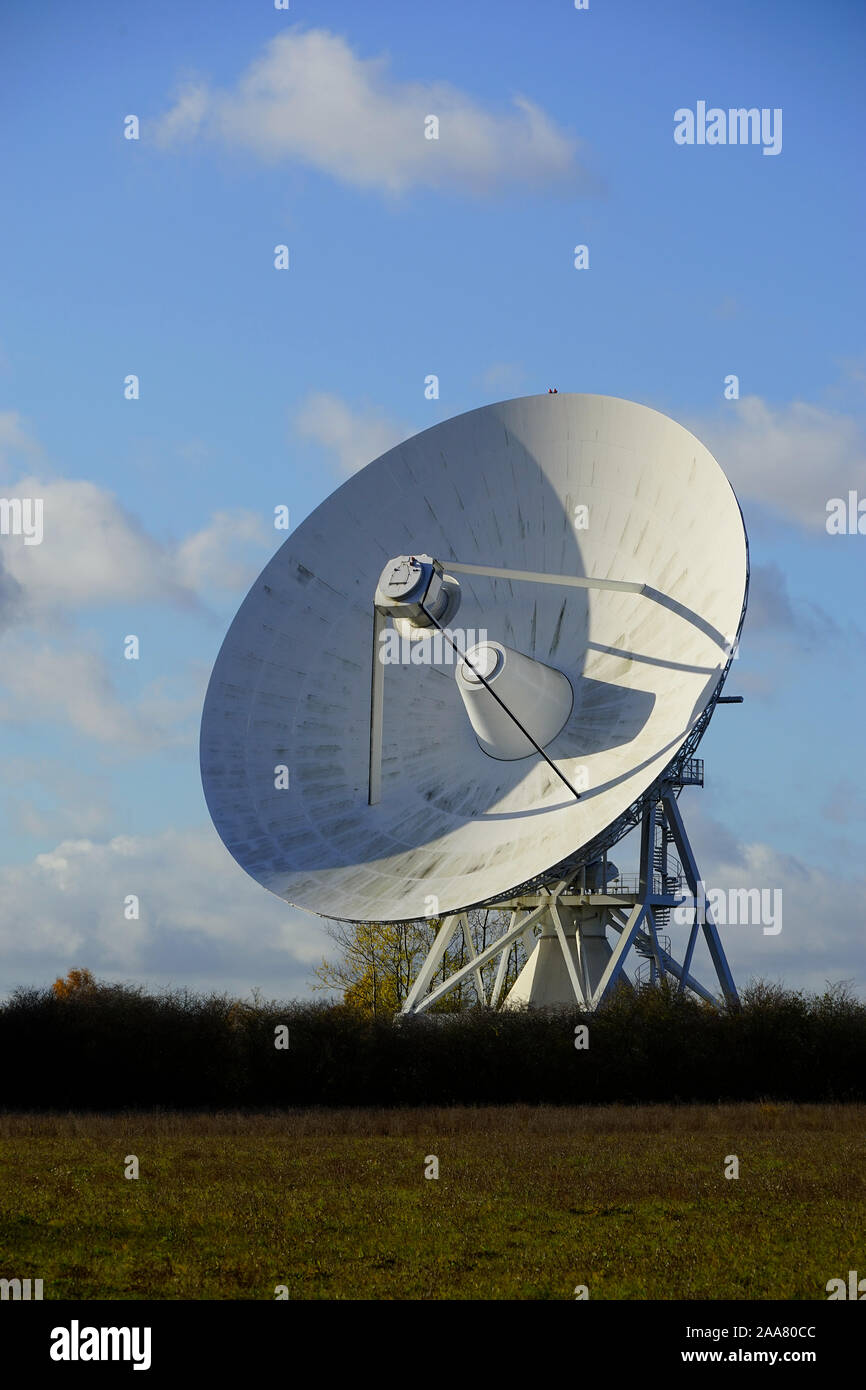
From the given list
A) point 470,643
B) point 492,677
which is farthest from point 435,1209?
point 470,643

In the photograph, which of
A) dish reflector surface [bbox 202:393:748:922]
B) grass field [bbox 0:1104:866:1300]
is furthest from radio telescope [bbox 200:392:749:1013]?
grass field [bbox 0:1104:866:1300]

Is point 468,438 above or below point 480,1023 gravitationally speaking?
above

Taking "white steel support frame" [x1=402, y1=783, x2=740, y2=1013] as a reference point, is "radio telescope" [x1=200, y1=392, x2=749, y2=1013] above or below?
above

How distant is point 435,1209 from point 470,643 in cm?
1859

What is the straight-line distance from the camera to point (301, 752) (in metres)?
35.3

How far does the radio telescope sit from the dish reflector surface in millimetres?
52

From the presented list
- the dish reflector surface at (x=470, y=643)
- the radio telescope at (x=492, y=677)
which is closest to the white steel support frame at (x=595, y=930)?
the radio telescope at (x=492, y=677)

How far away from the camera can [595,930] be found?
3956 cm

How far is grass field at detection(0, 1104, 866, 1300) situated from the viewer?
47.9 ft

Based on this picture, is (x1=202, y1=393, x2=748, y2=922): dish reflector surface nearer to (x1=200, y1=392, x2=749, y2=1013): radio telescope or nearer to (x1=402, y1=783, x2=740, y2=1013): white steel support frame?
(x1=200, y1=392, x2=749, y2=1013): radio telescope
